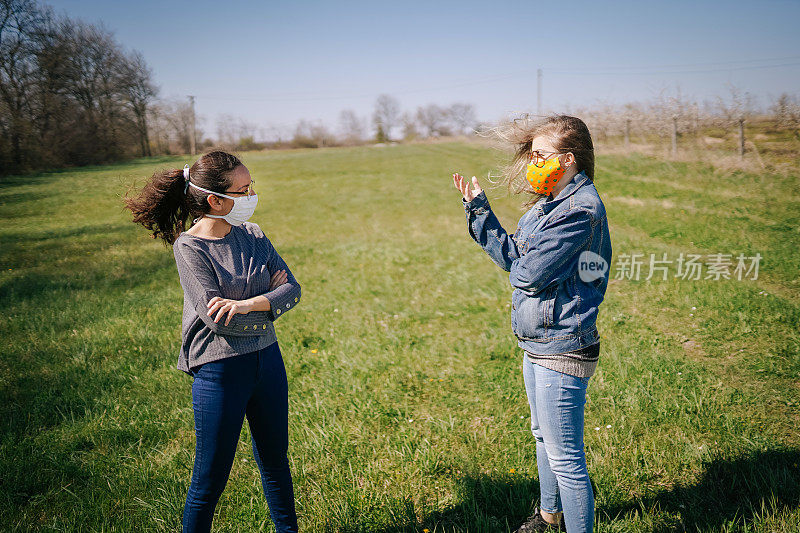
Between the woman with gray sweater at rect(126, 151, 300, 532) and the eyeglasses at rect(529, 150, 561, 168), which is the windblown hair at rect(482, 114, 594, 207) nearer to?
the eyeglasses at rect(529, 150, 561, 168)

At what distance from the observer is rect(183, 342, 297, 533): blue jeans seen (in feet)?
6.83

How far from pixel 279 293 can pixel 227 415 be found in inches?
23.5

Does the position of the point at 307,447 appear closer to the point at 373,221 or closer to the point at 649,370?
the point at 649,370

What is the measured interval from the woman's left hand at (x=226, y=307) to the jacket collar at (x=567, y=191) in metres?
1.46

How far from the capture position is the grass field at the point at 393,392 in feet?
9.47

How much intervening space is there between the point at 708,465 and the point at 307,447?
2.73 metres

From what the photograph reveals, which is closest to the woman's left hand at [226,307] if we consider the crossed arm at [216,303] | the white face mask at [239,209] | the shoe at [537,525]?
the crossed arm at [216,303]

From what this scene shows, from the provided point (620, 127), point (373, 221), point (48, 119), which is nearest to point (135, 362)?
point (48, 119)

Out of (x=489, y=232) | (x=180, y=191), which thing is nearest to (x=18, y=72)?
(x=180, y=191)

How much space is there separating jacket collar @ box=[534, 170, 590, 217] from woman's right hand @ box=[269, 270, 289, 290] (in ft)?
4.34

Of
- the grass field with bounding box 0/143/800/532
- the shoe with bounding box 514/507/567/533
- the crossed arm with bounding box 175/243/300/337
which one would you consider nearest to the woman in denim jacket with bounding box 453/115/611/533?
the shoe with bounding box 514/507/567/533

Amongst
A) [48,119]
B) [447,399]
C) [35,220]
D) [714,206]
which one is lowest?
[447,399]

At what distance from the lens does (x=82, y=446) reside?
360cm

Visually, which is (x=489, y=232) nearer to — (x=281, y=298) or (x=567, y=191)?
(x=567, y=191)
